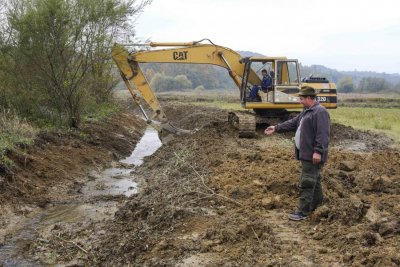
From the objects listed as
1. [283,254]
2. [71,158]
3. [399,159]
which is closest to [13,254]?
[283,254]

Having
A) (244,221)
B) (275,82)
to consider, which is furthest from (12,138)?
(275,82)

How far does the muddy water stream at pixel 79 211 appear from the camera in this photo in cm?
752

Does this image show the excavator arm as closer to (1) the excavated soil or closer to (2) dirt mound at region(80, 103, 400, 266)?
(1) the excavated soil

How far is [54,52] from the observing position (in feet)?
52.3

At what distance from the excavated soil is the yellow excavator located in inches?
184

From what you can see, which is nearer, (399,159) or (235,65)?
(399,159)

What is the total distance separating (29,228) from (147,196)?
2.37 meters

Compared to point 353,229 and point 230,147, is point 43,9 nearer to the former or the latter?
point 230,147

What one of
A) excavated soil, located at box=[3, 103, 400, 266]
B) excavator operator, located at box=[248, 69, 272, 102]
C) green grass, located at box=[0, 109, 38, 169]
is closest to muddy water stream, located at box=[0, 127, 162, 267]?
excavated soil, located at box=[3, 103, 400, 266]

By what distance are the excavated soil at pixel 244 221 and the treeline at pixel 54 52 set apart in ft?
17.7

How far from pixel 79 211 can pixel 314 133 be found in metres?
5.29

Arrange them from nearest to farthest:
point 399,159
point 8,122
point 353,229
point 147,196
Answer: point 353,229 < point 147,196 < point 399,159 < point 8,122

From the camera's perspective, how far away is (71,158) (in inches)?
537

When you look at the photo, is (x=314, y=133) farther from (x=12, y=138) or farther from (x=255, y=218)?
(x=12, y=138)
